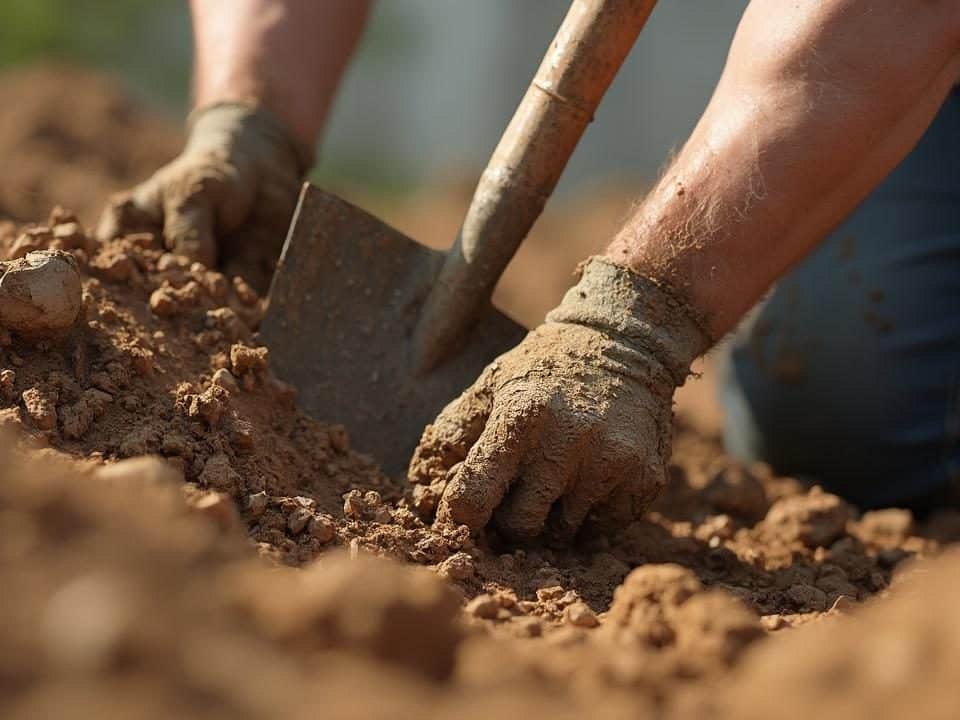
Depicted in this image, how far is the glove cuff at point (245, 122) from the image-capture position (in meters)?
2.51

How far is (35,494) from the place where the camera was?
1.13 metres

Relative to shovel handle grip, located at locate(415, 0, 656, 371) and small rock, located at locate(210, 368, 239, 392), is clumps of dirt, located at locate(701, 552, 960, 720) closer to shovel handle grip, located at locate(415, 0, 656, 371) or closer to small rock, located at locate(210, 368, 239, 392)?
small rock, located at locate(210, 368, 239, 392)

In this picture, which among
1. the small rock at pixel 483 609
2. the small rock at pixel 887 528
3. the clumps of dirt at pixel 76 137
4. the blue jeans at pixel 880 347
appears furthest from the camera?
the clumps of dirt at pixel 76 137

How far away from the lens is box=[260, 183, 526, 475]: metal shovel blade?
7.19 feet

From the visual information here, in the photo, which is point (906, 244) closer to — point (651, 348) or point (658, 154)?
point (651, 348)

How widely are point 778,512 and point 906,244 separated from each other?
0.95m

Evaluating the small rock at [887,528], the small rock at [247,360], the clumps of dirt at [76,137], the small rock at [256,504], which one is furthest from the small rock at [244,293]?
the clumps of dirt at [76,137]

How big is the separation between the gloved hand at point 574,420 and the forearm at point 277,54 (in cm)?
96

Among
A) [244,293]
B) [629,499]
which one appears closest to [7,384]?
[244,293]

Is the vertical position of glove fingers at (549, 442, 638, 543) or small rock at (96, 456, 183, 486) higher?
glove fingers at (549, 442, 638, 543)

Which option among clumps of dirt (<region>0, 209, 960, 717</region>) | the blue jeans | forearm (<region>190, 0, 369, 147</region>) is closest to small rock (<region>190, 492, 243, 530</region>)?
clumps of dirt (<region>0, 209, 960, 717</region>)

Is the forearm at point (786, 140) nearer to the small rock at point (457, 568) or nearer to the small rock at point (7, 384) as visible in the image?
the small rock at point (457, 568)

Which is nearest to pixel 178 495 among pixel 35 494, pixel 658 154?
pixel 35 494

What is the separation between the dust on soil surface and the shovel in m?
0.11
